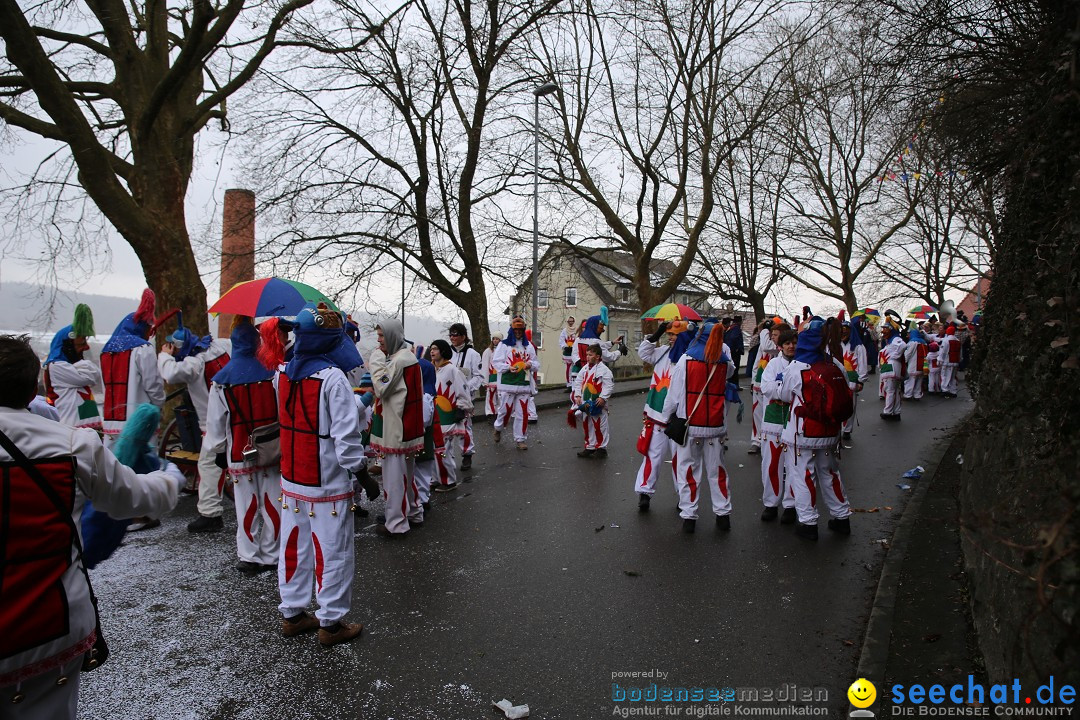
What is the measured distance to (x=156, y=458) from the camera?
107 inches

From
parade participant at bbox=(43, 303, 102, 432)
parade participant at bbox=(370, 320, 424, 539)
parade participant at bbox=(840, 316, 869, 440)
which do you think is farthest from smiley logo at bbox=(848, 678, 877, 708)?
parade participant at bbox=(840, 316, 869, 440)

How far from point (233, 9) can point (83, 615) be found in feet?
34.9

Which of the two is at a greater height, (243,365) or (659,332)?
(659,332)

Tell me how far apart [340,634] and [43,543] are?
7.95ft

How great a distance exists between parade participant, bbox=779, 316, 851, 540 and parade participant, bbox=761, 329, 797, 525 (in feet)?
1.38

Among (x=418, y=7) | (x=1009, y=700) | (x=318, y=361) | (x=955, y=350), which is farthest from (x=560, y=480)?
(x=955, y=350)

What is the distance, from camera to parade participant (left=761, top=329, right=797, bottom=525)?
719cm

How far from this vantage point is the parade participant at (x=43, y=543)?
2.21m

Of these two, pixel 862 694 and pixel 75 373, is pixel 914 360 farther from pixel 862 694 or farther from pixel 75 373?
pixel 75 373

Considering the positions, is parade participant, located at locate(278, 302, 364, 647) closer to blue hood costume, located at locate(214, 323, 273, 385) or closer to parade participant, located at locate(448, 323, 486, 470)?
blue hood costume, located at locate(214, 323, 273, 385)

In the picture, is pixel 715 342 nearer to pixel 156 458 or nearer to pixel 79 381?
pixel 156 458

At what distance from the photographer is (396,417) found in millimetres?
6555

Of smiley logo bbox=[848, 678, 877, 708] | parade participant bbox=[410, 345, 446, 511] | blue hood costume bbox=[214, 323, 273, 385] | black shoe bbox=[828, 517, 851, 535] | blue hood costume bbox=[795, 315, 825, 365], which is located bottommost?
smiley logo bbox=[848, 678, 877, 708]

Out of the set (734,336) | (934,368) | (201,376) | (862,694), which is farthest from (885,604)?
(934,368)
